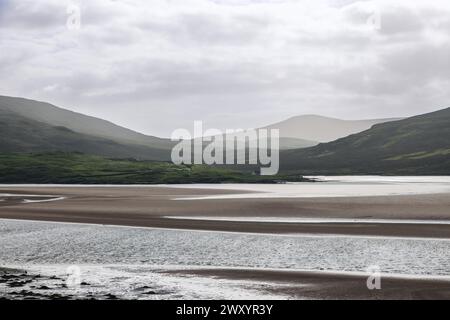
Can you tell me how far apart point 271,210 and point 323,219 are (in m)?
8.89

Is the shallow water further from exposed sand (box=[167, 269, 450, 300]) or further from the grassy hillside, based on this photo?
the grassy hillside

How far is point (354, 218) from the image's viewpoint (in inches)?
1877

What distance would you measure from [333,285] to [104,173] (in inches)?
5340

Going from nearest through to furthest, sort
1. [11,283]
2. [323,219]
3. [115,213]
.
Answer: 1. [11,283]
2. [323,219]
3. [115,213]

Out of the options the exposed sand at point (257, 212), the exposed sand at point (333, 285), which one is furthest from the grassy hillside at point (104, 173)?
Answer: the exposed sand at point (333, 285)

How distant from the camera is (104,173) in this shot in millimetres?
153625

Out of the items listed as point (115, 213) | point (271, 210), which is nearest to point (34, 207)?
point (115, 213)

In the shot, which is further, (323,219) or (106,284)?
(323,219)

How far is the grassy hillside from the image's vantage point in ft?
455

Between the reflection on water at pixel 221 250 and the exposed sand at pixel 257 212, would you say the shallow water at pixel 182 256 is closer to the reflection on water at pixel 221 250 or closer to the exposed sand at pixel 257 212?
the reflection on water at pixel 221 250

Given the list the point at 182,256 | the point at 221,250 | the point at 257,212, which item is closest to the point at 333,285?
the point at 182,256

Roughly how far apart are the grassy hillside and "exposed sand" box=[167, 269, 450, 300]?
356ft
